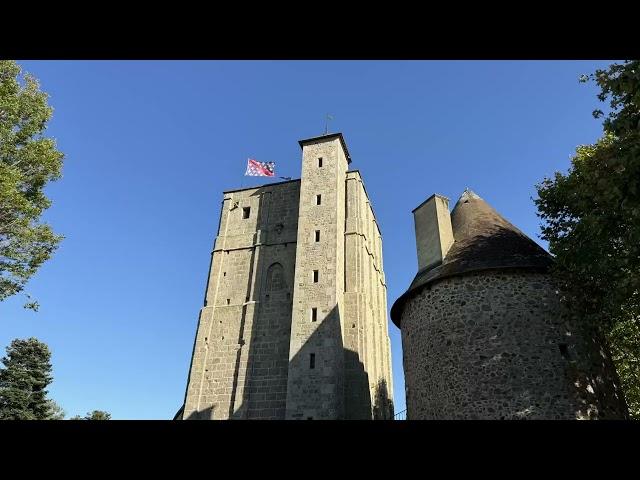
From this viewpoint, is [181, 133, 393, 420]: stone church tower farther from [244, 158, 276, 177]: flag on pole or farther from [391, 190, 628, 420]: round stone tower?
[391, 190, 628, 420]: round stone tower

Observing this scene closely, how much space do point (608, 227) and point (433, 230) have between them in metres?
6.91

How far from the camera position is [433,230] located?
17.7m

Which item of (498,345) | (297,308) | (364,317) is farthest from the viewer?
(364,317)

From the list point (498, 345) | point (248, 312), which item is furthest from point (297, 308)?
point (498, 345)

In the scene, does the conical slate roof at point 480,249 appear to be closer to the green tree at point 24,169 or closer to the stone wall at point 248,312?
the stone wall at point 248,312

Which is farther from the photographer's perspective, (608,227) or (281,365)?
(281,365)

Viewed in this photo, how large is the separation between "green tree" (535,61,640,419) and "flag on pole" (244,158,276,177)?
17.2 m

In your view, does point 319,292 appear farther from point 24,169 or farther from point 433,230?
point 24,169

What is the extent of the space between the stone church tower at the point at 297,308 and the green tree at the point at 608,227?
11.0 m

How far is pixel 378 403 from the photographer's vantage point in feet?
78.1
